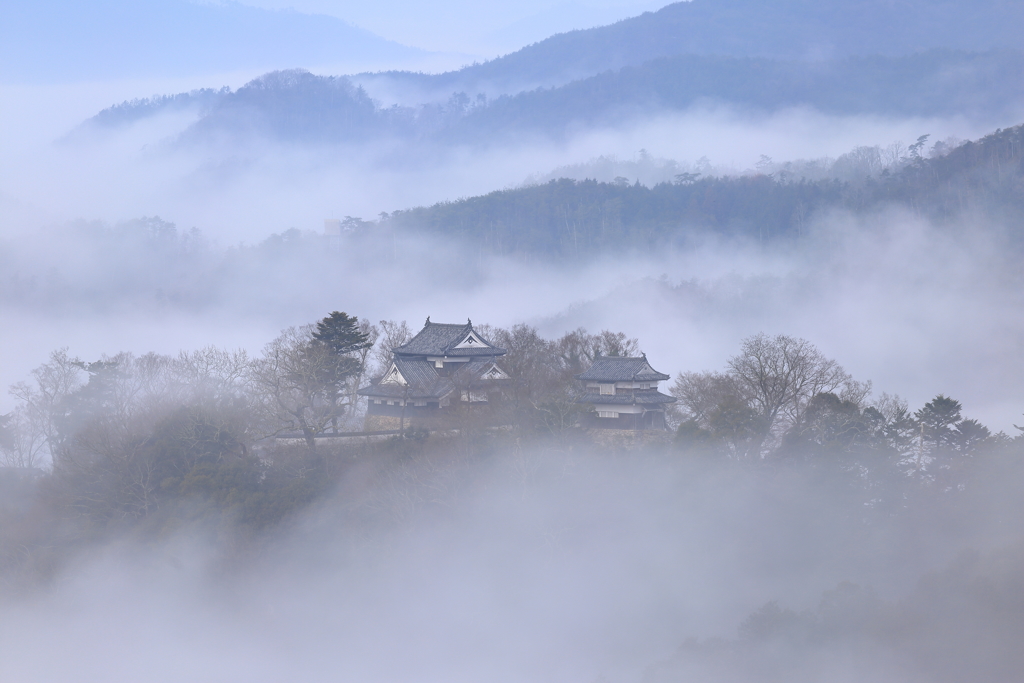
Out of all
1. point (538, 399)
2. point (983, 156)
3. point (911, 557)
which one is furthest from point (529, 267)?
point (911, 557)

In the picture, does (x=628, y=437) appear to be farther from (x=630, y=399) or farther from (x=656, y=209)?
(x=656, y=209)

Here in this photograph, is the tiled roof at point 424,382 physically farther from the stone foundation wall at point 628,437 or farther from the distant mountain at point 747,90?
the distant mountain at point 747,90

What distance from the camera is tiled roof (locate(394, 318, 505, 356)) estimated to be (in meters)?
25.8

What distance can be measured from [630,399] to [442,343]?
5.95 metres

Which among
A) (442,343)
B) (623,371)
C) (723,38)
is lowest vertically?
(623,371)

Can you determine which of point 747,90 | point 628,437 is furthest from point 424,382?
point 747,90

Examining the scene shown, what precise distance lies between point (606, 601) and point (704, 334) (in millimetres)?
45369

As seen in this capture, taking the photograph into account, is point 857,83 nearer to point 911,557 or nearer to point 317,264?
point 317,264

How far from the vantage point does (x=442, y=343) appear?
26219mm

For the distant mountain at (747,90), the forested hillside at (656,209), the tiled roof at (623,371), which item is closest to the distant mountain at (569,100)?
the distant mountain at (747,90)

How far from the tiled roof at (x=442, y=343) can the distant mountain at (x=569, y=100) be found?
114732mm

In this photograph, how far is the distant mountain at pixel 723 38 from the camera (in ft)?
483

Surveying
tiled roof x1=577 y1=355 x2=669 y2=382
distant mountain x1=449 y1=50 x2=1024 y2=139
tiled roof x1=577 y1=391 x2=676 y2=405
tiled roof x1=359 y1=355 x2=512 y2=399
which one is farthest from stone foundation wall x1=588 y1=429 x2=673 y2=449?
distant mountain x1=449 y1=50 x2=1024 y2=139

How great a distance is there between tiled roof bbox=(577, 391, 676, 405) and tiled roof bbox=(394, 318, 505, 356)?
11.9 feet
